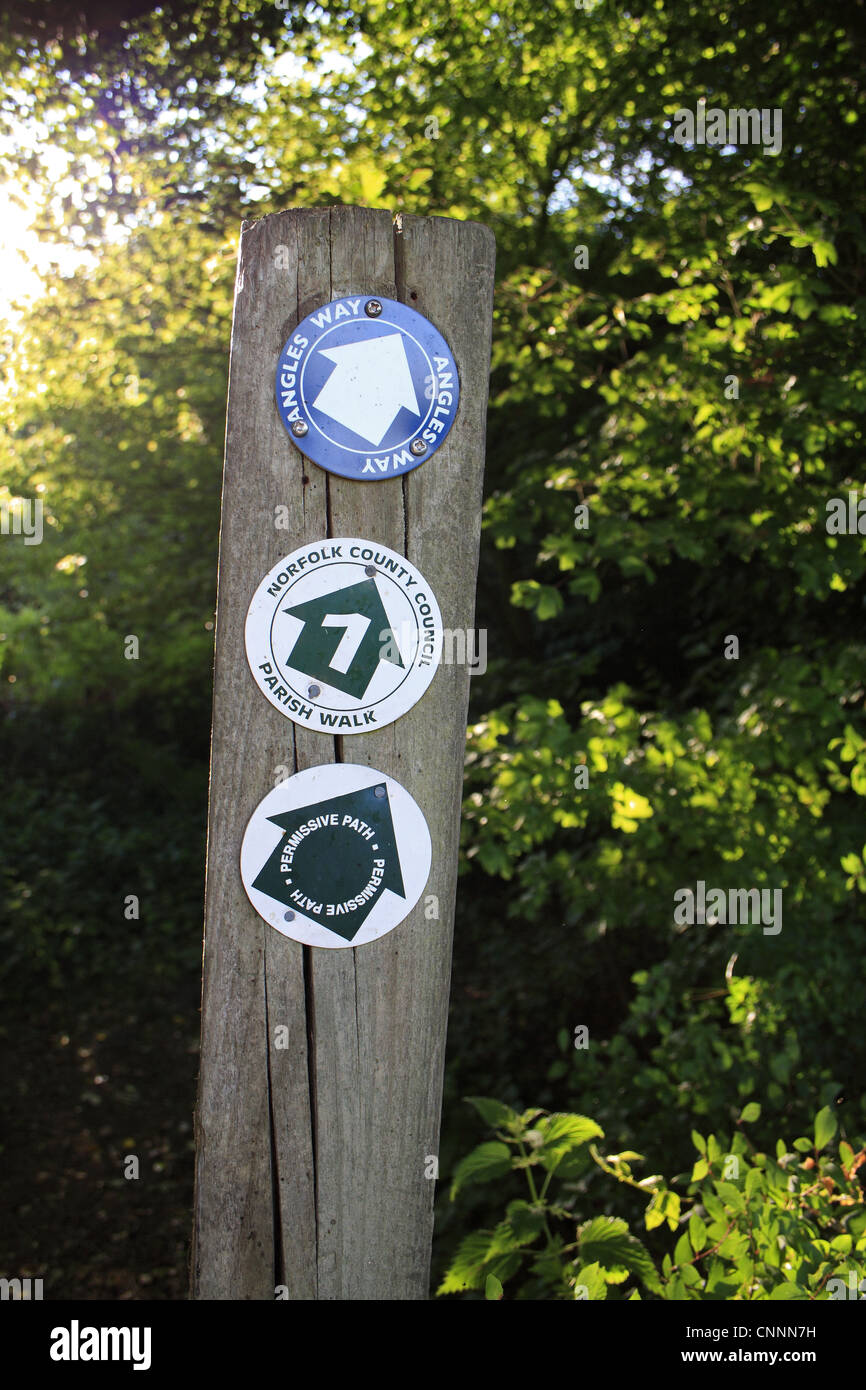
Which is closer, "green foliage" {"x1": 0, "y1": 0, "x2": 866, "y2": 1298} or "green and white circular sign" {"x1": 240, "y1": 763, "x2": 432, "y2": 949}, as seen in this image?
"green and white circular sign" {"x1": 240, "y1": 763, "x2": 432, "y2": 949}

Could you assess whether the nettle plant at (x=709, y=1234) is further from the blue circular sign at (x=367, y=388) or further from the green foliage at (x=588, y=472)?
the blue circular sign at (x=367, y=388)

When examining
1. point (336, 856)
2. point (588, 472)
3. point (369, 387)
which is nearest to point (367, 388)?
point (369, 387)

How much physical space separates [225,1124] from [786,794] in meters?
2.84

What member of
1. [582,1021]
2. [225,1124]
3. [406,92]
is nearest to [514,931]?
[582,1021]

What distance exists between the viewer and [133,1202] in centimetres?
525

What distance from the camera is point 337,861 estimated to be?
1425 mm

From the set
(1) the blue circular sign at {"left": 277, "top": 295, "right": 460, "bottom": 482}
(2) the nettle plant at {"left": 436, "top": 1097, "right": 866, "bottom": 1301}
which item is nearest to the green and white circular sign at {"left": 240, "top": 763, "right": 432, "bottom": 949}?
(1) the blue circular sign at {"left": 277, "top": 295, "right": 460, "bottom": 482}

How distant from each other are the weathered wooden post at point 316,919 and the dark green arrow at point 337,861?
1 cm

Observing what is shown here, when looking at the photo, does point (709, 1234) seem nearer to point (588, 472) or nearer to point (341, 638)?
point (341, 638)

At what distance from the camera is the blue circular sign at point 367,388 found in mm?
1435

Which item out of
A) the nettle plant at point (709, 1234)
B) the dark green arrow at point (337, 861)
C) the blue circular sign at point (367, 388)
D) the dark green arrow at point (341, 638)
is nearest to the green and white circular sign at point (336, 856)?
the dark green arrow at point (337, 861)

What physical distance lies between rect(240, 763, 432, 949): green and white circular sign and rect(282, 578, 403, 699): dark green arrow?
0.12m

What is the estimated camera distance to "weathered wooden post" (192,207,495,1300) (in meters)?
1.40

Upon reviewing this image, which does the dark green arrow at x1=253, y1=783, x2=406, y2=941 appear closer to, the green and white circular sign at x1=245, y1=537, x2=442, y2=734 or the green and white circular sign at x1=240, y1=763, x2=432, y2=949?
the green and white circular sign at x1=240, y1=763, x2=432, y2=949
